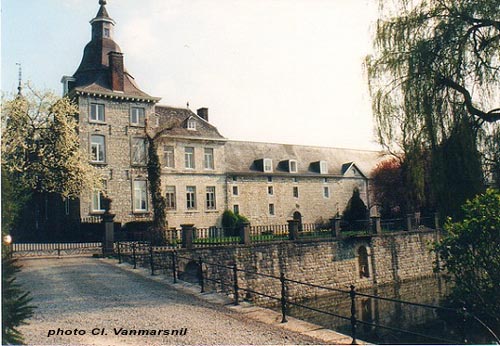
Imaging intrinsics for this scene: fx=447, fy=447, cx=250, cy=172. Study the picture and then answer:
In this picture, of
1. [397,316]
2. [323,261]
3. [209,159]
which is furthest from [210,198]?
[397,316]

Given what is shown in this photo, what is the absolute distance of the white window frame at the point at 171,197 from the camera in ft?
103

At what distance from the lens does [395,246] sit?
26.8 m

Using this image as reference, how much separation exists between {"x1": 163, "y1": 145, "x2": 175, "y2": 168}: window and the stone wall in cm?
1269

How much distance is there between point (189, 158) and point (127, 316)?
2438cm

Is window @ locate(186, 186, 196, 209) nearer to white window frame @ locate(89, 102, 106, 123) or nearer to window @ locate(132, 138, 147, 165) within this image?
window @ locate(132, 138, 147, 165)

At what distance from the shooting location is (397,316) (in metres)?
18.3

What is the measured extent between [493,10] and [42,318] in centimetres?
1270

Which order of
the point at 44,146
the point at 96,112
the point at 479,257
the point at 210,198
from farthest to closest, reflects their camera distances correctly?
the point at 210,198 → the point at 96,112 → the point at 44,146 → the point at 479,257

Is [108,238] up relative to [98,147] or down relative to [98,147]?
down

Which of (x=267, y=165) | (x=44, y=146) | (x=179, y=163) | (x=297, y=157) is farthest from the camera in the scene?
(x=297, y=157)

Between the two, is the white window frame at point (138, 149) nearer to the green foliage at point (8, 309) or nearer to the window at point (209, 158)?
the window at point (209, 158)

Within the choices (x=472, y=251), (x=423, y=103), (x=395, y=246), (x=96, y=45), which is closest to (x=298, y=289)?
(x=395, y=246)

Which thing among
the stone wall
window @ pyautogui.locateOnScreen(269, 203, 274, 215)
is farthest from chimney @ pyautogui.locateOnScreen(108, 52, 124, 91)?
the stone wall

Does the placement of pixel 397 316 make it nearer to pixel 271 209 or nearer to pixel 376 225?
pixel 376 225
